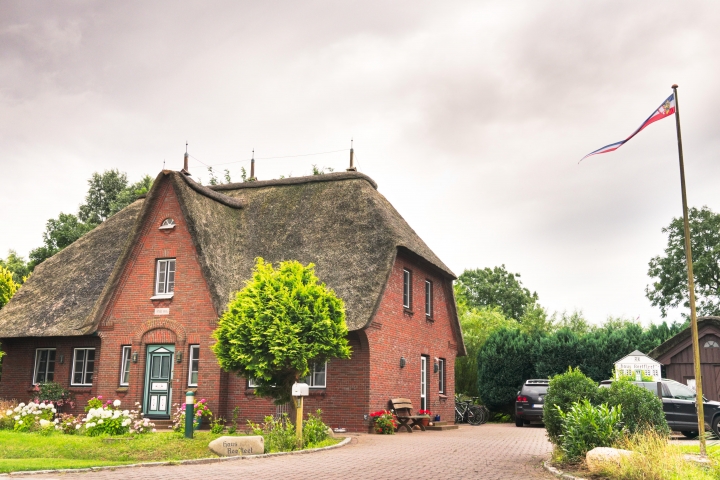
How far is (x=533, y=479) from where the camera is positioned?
1050 centimetres

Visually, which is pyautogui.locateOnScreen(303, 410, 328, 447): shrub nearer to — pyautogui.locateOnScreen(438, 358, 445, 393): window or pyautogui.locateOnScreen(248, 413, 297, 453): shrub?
pyautogui.locateOnScreen(248, 413, 297, 453): shrub

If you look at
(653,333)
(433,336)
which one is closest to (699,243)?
(653,333)

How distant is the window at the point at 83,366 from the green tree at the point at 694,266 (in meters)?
36.8

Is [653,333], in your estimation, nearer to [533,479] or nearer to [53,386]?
[533,479]

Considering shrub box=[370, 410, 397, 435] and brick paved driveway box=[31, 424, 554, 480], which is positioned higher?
shrub box=[370, 410, 397, 435]

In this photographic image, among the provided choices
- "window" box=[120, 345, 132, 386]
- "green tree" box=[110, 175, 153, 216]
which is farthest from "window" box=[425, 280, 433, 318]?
"green tree" box=[110, 175, 153, 216]

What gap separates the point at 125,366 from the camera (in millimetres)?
22219

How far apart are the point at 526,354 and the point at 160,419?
50.3 feet

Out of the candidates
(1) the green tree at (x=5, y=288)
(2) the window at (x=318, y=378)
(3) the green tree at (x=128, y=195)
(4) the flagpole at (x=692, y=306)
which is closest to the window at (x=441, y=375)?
(2) the window at (x=318, y=378)

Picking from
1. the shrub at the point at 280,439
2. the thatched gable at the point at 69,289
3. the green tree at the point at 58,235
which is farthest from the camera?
the green tree at the point at 58,235

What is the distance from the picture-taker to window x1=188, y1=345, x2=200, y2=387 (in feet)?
70.0

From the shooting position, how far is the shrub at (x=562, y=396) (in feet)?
44.0

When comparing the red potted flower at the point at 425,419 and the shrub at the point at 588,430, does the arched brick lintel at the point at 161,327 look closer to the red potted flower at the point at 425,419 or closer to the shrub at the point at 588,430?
the red potted flower at the point at 425,419

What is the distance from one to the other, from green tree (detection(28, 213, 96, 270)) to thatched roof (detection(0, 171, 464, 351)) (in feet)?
57.5
